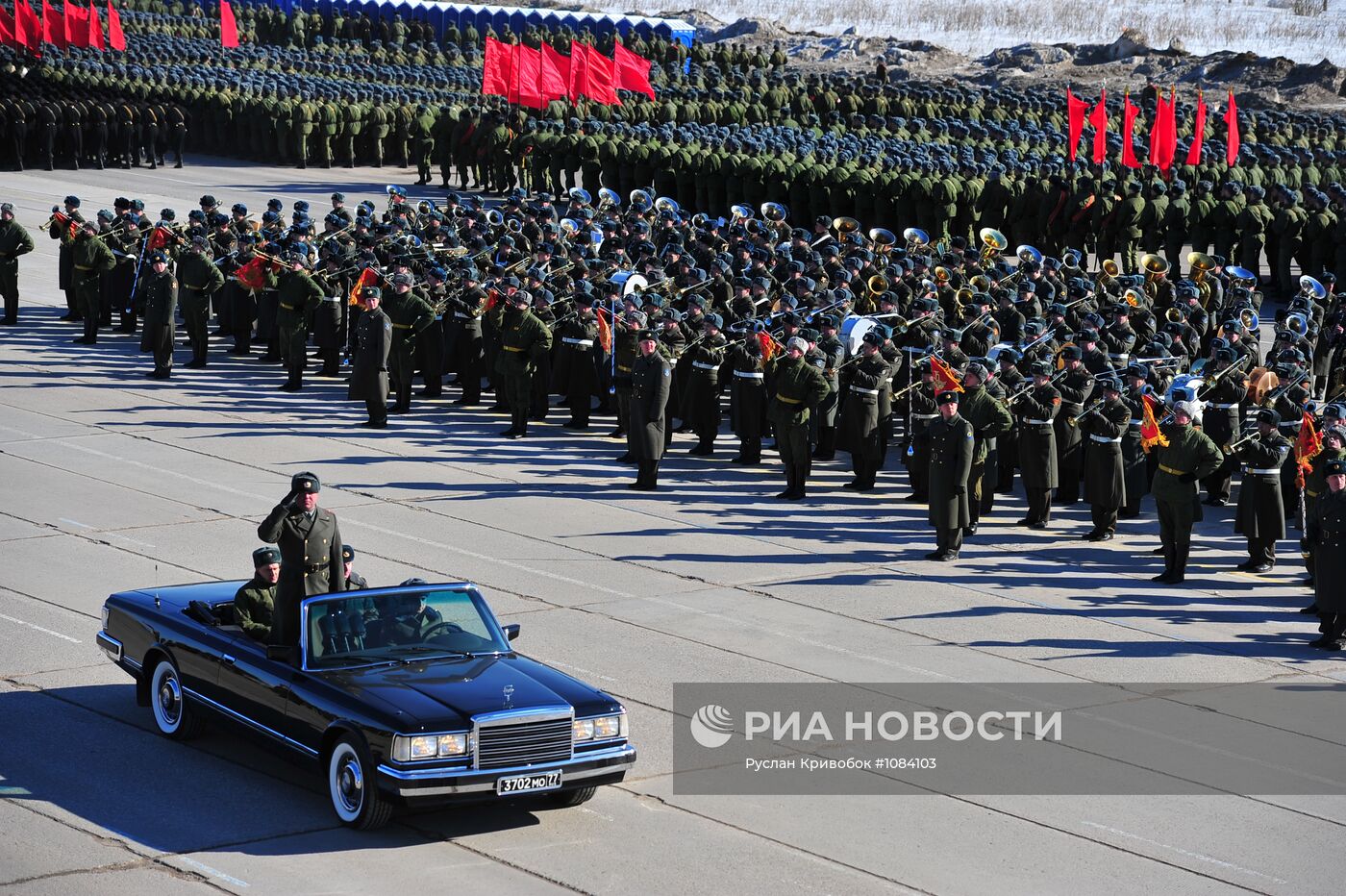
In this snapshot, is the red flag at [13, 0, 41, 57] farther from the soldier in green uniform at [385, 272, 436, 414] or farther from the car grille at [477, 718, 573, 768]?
the car grille at [477, 718, 573, 768]

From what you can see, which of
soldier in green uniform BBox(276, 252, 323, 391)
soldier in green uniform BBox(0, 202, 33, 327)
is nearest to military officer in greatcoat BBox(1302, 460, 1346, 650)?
soldier in green uniform BBox(276, 252, 323, 391)

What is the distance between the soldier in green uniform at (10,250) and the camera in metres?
28.7

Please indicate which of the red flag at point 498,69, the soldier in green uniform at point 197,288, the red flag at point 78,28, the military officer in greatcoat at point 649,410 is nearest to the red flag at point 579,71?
the red flag at point 498,69

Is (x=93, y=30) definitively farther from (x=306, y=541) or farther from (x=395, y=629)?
(x=395, y=629)

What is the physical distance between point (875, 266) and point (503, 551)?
34.3 feet

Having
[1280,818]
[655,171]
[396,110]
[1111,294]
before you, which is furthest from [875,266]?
[396,110]

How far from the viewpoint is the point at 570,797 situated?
11625mm

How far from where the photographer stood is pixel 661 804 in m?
11.8

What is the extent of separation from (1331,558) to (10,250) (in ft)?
64.7

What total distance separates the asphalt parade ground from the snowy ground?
193ft

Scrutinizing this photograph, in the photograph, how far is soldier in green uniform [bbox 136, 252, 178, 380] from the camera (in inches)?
1006

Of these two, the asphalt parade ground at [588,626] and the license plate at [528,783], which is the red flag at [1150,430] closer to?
the asphalt parade ground at [588,626]

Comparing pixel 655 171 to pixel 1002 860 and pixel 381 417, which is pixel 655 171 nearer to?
pixel 381 417

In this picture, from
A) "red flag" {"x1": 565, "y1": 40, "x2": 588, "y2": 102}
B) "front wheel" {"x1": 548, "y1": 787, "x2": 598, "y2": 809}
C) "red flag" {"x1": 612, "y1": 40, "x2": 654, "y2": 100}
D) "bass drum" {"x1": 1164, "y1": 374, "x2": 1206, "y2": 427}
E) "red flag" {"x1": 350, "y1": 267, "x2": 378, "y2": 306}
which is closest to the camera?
"front wheel" {"x1": 548, "y1": 787, "x2": 598, "y2": 809}
